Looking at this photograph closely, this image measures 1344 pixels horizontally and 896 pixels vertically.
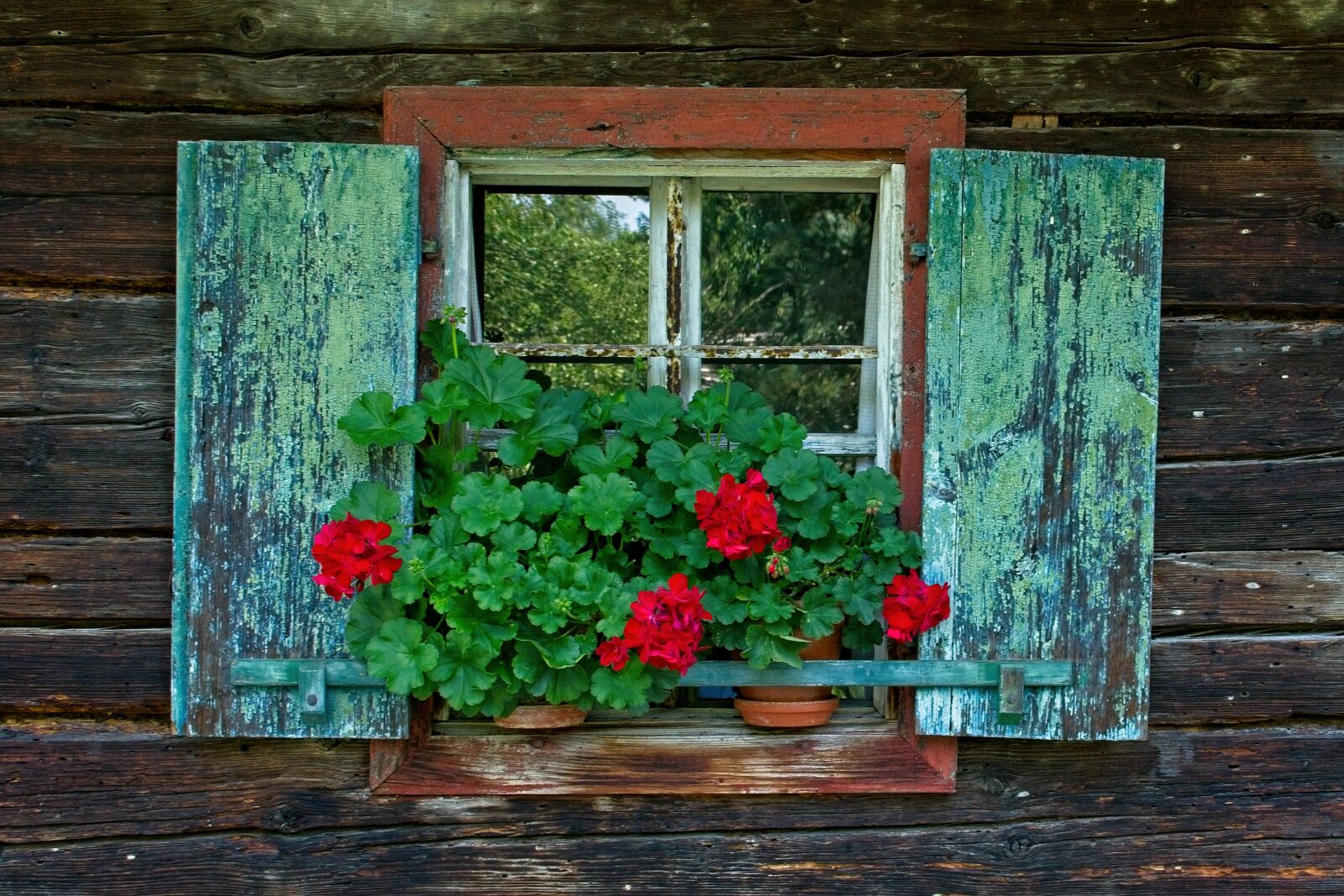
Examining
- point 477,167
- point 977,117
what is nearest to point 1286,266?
point 977,117

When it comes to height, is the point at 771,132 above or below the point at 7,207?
above

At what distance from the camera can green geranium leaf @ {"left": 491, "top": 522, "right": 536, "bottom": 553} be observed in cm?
173

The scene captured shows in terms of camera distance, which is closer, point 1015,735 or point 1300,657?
point 1015,735

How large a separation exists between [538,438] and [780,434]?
410 mm

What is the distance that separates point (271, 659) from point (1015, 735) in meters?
1.28

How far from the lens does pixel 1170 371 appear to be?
6.48ft

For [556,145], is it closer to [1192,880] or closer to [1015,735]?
[1015,735]

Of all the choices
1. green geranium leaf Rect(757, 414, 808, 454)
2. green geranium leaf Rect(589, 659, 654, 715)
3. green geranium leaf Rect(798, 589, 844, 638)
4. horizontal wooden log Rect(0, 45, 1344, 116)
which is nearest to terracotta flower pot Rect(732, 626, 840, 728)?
green geranium leaf Rect(798, 589, 844, 638)

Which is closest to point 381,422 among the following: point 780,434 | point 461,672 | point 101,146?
point 461,672

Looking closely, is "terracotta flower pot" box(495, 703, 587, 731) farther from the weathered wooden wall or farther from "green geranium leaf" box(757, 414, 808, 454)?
"green geranium leaf" box(757, 414, 808, 454)

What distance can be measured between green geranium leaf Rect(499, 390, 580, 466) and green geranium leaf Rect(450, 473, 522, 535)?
0.07 meters

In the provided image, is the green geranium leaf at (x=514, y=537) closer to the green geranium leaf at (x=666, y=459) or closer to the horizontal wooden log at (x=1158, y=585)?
the green geranium leaf at (x=666, y=459)

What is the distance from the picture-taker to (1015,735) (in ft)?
6.13

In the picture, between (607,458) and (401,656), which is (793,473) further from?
(401,656)
